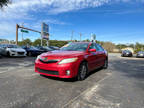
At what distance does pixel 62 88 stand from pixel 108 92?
1.26 meters

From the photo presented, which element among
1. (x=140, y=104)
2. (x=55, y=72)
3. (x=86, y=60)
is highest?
(x=86, y=60)

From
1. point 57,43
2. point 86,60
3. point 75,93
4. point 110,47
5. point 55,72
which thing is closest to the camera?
point 75,93

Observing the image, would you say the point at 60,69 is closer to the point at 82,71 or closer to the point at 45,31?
the point at 82,71

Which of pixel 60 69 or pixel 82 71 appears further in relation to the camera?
pixel 82 71

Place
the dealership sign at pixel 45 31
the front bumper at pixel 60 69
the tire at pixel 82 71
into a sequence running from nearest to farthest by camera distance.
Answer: the front bumper at pixel 60 69 → the tire at pixel 82 71 → the dealership sign at pixel 45 31

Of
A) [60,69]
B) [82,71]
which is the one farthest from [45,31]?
[60,69]

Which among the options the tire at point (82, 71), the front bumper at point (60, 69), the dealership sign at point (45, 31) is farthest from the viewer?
the dealership sign at point (45, 31)

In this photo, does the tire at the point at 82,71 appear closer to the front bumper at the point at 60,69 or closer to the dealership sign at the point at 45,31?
the front bumper at the point at 60,69

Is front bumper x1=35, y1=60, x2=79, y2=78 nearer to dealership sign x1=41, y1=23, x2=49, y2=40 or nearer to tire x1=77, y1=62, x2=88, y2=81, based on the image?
tire x1=77, y1=62, x2=88, y2=81

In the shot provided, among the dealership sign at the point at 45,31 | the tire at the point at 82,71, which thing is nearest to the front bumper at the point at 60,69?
the tire at the point at 82,71

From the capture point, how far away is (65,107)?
2.16 meters

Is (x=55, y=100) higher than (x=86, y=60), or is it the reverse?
(x=86, y=60)

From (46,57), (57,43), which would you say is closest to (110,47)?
(57,43)

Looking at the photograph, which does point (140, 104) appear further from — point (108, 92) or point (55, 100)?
point (55, 100)
